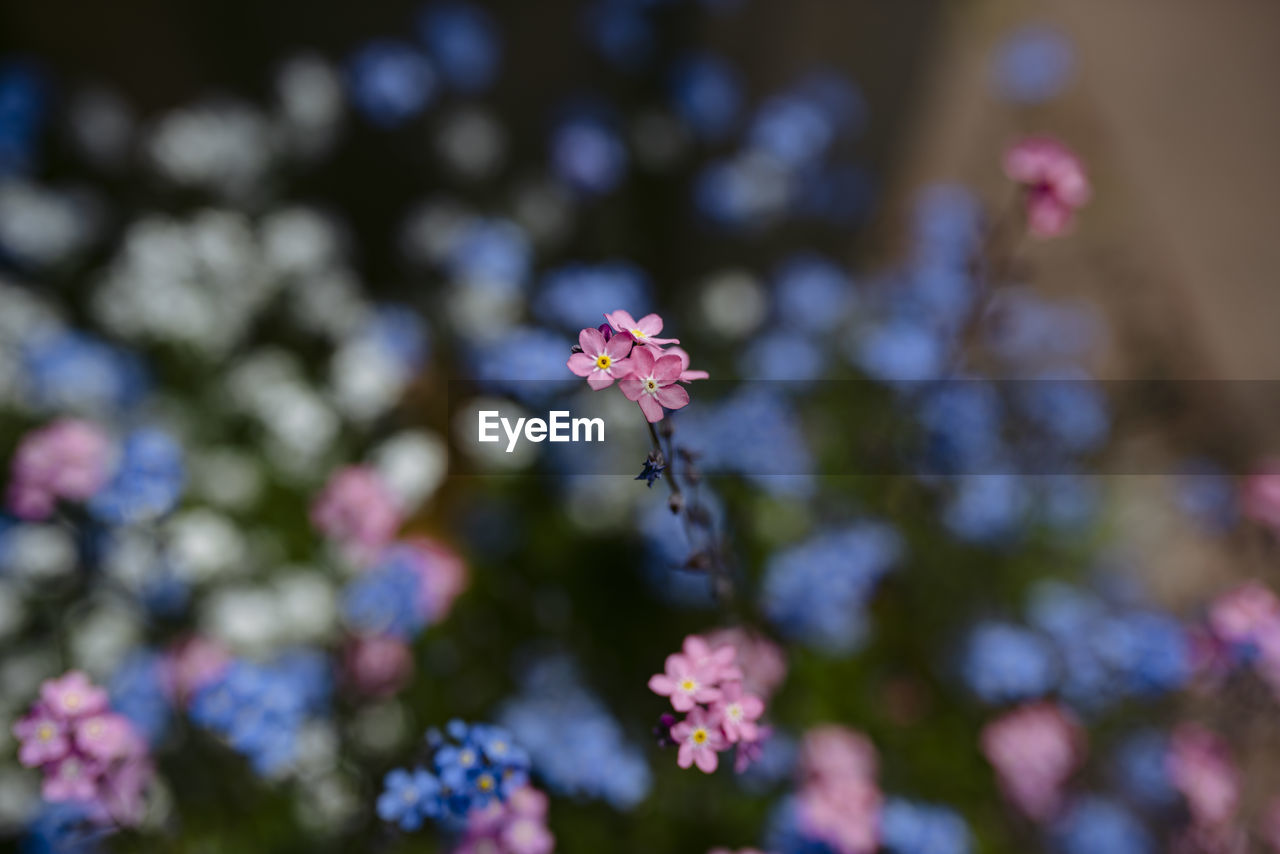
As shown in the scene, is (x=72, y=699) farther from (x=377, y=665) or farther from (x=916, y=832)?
(x=916, y=832)

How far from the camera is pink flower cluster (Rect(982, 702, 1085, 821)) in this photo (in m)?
2.44

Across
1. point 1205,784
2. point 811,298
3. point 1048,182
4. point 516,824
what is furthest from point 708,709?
point 811,298

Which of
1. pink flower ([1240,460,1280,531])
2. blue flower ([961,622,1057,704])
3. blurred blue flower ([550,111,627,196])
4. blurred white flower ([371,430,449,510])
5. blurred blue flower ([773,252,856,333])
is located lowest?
blue flower ([961,622,1057,704])

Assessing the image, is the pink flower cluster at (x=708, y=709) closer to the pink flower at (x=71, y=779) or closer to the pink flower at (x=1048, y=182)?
the pink flower at (x=71, y=779)

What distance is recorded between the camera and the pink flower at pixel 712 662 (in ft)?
4.55

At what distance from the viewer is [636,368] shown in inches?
49.1

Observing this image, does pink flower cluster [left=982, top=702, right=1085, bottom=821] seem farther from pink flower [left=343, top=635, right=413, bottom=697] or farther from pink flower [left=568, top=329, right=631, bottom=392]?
pink flower [left=568, top=329, right=631, bottom=392]

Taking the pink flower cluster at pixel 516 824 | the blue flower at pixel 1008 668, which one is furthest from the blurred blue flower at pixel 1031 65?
the pink flower cluster at pixel 516 824

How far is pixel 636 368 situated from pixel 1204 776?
80.9 inches

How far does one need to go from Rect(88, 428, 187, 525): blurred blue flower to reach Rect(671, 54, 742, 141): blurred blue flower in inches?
82.4

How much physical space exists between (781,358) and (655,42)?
55.1 inches

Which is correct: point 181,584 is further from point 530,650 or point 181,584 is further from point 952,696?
point 952,696

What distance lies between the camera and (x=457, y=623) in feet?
9.05

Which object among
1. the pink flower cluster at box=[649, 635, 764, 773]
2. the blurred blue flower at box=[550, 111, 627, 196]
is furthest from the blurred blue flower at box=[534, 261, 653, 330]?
the pink flower cluster at box=[649, 635, 764, 773]
